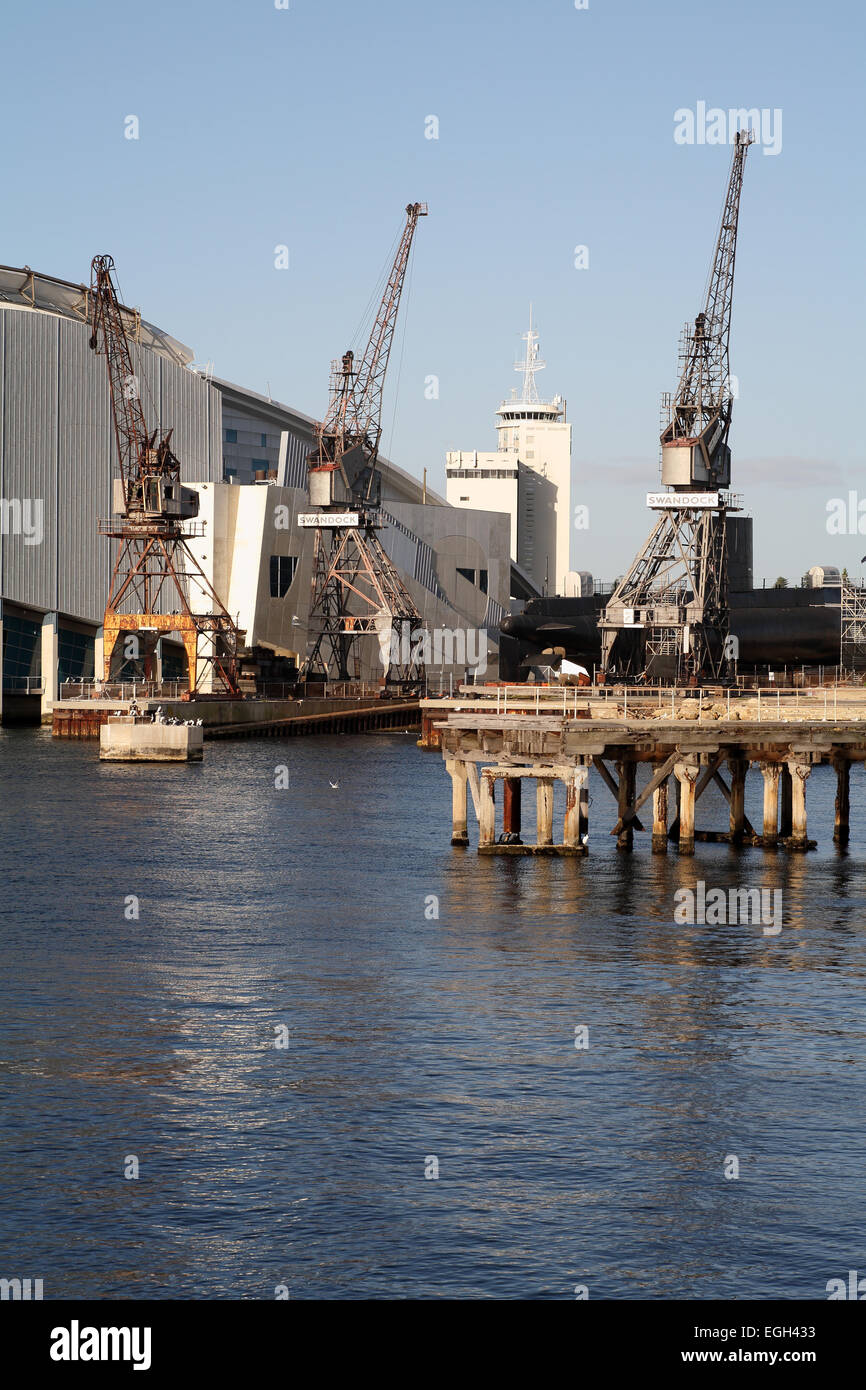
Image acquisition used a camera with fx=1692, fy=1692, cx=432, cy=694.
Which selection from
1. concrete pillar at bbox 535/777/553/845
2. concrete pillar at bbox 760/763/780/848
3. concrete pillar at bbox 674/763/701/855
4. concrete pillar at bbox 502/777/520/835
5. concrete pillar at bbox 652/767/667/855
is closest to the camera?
concrete pillar at bbox 535/777/553/845

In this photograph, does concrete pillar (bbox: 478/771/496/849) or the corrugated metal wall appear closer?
concrete pillar (bbox: 478/771/496/849)

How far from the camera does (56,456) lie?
130m

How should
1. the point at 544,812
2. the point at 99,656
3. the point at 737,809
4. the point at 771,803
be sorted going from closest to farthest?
1. the point at 544,812
2. the point at 771,803
3. the point at 737,809
4. the point at 99,656

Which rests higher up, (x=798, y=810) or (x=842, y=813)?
(x=798, y=810)

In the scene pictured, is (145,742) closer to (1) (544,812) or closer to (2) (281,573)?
(2) (281,573)

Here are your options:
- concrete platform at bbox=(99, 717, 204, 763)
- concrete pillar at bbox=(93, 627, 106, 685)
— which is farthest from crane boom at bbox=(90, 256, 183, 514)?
concrete platform at bbox=(99, 717, 204, 763)

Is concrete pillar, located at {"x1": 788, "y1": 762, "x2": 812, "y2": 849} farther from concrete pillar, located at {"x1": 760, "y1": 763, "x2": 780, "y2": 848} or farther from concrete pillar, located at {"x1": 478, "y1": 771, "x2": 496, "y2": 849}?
concrete pillar, located at {"x1": 478, "y1": 771, "x2": 496, "y2": 849}

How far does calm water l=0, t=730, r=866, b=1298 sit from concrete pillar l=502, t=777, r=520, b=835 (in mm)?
5106

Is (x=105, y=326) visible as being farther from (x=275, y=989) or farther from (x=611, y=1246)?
(x=611, y=1246)

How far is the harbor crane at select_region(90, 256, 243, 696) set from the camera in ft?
416

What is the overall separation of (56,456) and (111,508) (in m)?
7.53

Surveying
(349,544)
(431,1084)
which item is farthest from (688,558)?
(431,1084)

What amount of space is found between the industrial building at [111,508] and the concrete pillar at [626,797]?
77.4m
